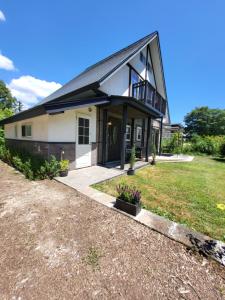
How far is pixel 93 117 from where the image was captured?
303 inches

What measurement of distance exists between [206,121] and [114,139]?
42.8 meters

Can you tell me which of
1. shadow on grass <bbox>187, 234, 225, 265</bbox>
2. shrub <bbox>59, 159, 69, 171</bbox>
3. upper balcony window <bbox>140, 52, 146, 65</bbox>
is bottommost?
shadow on grass <bbox>187, 234, 225, 265</bbox>

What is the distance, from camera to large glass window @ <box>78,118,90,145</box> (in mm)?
7116

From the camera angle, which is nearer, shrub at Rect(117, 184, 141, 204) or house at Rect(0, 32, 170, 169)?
shrub at Rect(117, 184, 141, 204)

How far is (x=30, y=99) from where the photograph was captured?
44.9 m

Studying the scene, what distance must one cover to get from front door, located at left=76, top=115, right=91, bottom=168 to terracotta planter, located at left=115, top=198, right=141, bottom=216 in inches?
159

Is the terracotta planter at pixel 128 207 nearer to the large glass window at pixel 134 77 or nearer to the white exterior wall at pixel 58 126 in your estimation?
the white exterior wall at pixel 58 126

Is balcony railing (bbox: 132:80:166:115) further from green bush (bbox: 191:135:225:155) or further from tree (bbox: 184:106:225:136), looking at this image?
tree (bbox: 184:106:225:136)

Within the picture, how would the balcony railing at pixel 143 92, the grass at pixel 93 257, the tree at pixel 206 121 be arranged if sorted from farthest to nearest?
the tree at pixel 206 121 → the balcony railing at pixel 143 92 → the grass at pixel 93 257

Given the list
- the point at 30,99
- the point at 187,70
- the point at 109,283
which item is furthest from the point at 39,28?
the point at 30,99

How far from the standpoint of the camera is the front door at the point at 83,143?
23.2ft

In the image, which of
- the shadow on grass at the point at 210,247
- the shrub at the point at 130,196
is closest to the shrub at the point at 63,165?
the shrub at the point at 130,196

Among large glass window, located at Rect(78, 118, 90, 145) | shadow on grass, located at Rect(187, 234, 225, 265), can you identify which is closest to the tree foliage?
large glass window, located at Rect(78, 118, 90, 145)

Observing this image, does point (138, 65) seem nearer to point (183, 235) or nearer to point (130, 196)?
point (130, 196)
